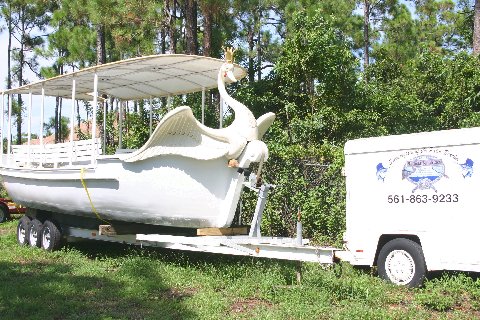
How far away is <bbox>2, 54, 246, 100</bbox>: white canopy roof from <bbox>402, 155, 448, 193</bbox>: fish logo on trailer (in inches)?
144

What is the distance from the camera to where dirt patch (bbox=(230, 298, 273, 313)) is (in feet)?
22.8

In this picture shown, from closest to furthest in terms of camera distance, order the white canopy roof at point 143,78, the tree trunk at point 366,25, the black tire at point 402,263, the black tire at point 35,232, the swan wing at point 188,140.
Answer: the black tire at point 402,263
the swan wing at point 188,140
the white canopy roof at point 143,78
the black tire at point 35,232
the tree trunk at point 366,25

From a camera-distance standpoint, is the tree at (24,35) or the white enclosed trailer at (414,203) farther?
the tree at (24,35)

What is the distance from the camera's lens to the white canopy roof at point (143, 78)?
10172 mm

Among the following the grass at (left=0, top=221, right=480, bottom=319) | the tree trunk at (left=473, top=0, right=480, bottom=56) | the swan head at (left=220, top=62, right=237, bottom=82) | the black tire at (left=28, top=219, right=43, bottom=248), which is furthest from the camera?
the tree trunk at (left=473, top=0, right=480, bottom=56)

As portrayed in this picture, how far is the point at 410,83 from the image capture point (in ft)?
68.0

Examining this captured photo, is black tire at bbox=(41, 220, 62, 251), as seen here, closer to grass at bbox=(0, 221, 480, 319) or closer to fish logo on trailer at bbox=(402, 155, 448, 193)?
grass at bbox=(0, 221, 480, 319)

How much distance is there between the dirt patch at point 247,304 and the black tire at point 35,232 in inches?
256

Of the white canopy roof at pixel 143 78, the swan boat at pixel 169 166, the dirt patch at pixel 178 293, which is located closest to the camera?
the dirt patch at pixel 178 293

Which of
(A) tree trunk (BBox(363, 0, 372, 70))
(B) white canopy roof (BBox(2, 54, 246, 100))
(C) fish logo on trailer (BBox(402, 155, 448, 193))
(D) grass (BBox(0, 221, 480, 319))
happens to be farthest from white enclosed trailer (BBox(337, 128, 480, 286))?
(A) tree trunk (BBox(363, 0, 372, 70))

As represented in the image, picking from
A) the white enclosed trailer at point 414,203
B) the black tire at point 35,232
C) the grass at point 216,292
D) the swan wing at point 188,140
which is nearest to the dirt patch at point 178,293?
the grass at point 216,292

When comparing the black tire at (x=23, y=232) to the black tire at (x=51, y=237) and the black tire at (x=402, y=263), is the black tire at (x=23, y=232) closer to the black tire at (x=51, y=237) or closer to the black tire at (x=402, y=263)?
the black tire at (x=51, y=237)

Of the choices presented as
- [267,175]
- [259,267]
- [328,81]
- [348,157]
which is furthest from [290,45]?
[259,267]

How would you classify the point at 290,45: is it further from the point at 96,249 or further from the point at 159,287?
the point at 159,287
